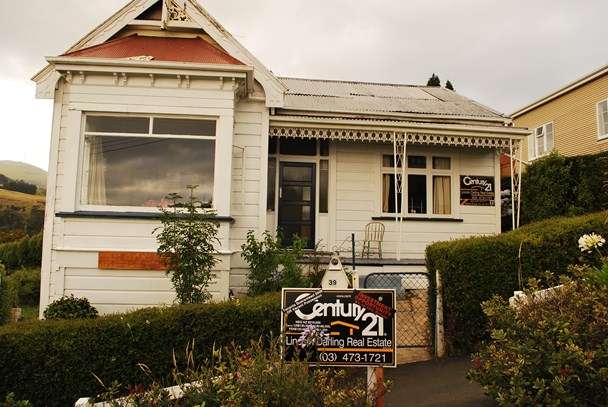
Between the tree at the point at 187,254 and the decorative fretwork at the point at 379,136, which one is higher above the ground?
the decorative fretwork at the point at 379,136

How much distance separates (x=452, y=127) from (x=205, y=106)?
18.0 feet

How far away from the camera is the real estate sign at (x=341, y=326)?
12.2ft

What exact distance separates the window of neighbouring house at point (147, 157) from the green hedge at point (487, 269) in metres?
4.54

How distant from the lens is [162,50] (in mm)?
8867

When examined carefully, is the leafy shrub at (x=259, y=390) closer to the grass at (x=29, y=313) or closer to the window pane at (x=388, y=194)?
the grass at (x=29, y=313)

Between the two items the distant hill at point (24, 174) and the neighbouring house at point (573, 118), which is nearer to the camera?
the neighbouring house at point (573, 118)

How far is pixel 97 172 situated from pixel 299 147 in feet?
15.1

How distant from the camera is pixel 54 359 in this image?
470 centimetres

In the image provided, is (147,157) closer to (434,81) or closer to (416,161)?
(416,161)

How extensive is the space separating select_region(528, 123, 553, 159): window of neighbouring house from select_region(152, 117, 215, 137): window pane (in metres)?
19.5

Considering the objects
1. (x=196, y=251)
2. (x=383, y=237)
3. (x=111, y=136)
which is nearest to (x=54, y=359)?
(x=196, y=251)

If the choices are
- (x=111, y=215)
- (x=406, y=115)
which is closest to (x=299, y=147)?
(x=406, y=115)

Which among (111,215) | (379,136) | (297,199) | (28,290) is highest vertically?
(379,136)

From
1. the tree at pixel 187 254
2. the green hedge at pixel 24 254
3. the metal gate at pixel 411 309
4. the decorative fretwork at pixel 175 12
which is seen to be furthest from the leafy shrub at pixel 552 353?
the green hedge at pixel 24 254
